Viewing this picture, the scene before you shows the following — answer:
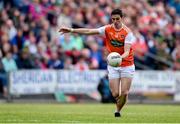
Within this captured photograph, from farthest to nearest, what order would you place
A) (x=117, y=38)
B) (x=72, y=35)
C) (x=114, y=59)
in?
(x=72, y=35)
(x=117, y=38)
(x=114, y=59)

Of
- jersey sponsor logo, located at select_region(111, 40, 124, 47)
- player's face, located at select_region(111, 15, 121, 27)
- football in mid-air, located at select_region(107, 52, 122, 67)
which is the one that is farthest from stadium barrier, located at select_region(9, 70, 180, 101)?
football in mid-air, located at select_region(107, 52, 122, 67)

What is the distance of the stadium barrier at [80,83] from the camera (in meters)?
30.4

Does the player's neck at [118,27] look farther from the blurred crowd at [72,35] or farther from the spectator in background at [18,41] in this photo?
the spectator in background at [18,41]

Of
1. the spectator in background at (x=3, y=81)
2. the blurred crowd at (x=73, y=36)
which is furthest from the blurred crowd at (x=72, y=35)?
the spectator in background at (x=3, y=81)

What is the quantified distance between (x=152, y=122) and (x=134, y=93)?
Answer: 1595 cm

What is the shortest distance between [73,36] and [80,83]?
2.03 metres

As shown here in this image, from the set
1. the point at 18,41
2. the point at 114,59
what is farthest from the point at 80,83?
the point at 114,59

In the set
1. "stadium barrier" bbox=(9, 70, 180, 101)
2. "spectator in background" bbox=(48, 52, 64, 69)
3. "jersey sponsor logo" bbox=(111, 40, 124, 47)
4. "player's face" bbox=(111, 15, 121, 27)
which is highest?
"player's face" bbox=(111, 15, 121, 27)

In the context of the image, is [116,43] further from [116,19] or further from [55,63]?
[55,63]

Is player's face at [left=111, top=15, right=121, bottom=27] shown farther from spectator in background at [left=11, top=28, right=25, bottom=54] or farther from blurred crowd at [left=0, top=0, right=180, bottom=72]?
spectator in background at [left=11, top=28, right=25, bottom=54]

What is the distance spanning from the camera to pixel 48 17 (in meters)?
32.6

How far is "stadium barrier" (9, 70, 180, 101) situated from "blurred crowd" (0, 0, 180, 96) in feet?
1.47

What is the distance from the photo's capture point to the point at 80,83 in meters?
31.6

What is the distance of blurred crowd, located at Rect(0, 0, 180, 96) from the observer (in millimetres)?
30422
